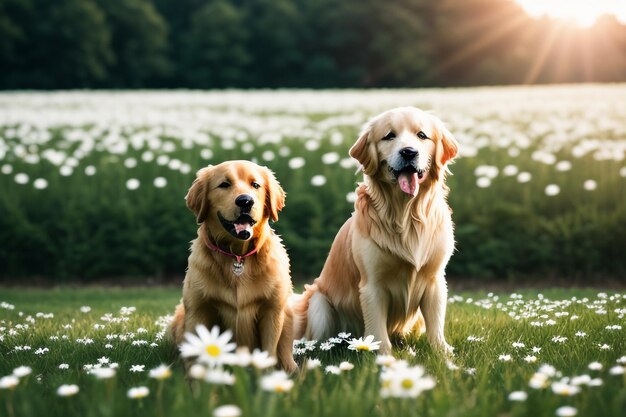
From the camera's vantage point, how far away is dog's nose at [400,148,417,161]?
→ 13.9ft

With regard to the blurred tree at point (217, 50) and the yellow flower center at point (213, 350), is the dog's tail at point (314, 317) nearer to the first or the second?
the yellow flower center at point (213, 350)

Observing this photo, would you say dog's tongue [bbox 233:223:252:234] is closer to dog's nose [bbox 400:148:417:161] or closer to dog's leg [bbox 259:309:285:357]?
dog's leg [bbox 259:309:285:357]

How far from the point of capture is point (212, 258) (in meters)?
4.31

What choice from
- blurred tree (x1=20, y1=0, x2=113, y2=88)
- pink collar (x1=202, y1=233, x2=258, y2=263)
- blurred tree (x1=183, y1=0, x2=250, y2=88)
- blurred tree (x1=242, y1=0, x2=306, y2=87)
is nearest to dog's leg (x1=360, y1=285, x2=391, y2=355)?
pink collar (x1=202, y1=233, x2=258, y2=263)

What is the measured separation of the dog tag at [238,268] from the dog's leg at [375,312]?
2.87 ft

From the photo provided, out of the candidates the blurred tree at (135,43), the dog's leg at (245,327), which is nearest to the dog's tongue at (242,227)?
the dog's leg at (245,327)

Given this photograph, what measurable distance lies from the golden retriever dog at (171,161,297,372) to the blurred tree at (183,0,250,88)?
37.8 meters

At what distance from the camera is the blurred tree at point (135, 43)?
134 feet

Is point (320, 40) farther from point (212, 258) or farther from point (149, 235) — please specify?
point (212, 258)

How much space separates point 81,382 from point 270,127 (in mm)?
9306

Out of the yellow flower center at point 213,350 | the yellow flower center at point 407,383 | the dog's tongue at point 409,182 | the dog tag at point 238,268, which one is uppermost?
the dog's tongue at point 409,182

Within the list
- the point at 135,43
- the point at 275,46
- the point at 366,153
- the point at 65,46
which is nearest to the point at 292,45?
the point at 275,46

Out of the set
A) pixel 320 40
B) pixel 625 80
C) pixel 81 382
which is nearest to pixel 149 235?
pixel 81 382

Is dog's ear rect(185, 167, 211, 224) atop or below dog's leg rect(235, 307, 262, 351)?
atop
